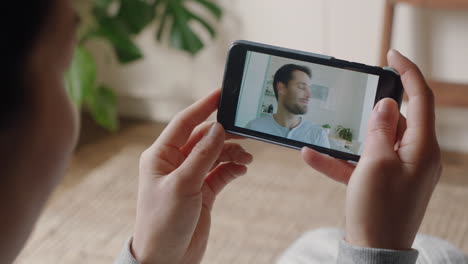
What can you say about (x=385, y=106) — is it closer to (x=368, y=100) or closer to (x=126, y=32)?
(x=368, y=100)

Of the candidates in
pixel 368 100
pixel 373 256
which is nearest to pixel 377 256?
pixel 373 256

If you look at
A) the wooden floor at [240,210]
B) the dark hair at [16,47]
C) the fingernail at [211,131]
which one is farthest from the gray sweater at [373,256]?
the wooden floor at [240,210]

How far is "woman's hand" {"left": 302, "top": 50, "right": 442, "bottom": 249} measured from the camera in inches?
24.2

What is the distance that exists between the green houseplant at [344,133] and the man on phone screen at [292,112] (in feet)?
0.06

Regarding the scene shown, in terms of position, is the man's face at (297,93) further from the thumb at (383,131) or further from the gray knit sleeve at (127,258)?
the gray knit sleeve at (127,258)

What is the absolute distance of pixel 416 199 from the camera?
2.03 feet

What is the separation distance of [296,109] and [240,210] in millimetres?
883

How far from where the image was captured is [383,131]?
0.66 metres

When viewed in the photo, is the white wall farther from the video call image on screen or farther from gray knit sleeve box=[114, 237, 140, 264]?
gray knit sleeve box=[114, 237, 140, 264]

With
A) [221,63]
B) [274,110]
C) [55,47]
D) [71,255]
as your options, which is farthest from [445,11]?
[55,47]

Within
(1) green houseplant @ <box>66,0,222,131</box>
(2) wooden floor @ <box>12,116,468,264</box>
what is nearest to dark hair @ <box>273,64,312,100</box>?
(2) wooden floor @ <box>12,116,468,264</box>

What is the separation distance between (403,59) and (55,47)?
45 centimetres

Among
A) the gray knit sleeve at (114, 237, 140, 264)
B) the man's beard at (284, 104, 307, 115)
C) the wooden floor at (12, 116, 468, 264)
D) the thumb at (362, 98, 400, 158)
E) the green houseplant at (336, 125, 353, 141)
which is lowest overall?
the wooden floor at (12, 116, 468, 264)

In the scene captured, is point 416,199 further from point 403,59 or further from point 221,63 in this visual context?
point 221,63
